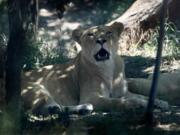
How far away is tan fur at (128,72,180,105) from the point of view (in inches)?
Answer: 342

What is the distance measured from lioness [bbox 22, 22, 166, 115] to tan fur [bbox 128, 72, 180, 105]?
0.28 meters

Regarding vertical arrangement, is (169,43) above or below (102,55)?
above

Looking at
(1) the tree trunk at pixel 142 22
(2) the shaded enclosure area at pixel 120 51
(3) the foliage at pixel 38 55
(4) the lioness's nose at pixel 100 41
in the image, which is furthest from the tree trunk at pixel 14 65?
(1) the tree trunk at pixel 142 22

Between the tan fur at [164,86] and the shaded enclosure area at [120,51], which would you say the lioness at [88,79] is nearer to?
the tan fur at [164,86]

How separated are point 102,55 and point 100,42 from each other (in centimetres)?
26

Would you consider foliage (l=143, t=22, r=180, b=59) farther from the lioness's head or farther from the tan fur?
the lioness's head

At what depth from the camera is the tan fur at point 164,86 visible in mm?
8695

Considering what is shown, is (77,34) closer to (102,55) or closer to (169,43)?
(102,55)

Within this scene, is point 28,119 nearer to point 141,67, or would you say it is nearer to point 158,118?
point 158,118

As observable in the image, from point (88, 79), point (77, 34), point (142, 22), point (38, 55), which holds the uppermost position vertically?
point (142, 22)

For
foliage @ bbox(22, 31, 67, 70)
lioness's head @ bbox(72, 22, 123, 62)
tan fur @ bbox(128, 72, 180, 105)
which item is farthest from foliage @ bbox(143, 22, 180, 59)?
lioness's head @ bbox(72, 22, 123, 62)

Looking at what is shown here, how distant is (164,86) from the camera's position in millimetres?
8836

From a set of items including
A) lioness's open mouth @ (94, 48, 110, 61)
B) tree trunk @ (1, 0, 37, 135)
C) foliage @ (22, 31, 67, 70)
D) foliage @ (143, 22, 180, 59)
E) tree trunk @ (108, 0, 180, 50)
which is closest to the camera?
tree trunk @ (1, 0, 37, 135)

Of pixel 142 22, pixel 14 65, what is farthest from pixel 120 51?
pixel 14 65
